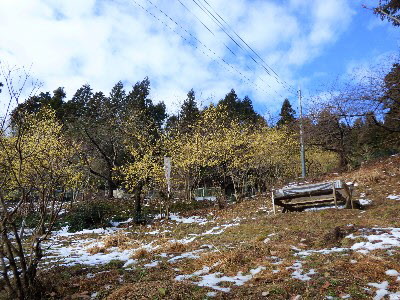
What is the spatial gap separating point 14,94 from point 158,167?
11530mm

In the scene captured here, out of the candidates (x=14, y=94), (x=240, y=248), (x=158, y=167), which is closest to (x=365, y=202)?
(x=240, y=248)

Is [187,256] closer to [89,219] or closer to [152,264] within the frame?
[152,264]

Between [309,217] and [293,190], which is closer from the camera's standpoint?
[309,217]

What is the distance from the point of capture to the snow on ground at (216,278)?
422cm

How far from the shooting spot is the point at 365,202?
425 inches

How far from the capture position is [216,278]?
4523 mm

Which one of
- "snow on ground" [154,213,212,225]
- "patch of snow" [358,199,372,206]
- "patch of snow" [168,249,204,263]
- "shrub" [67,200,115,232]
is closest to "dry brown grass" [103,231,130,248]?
"patch of snow" [168,249,204,263]

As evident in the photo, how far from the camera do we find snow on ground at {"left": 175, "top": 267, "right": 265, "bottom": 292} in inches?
166

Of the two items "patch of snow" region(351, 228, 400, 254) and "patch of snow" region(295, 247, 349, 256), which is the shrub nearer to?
"patch of snow" region(295, 247, 349, 256)

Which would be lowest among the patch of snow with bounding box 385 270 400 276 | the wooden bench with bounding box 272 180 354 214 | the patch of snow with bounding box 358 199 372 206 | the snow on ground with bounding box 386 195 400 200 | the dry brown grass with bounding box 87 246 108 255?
the dry brown grass with bounding box 87 246 108 255

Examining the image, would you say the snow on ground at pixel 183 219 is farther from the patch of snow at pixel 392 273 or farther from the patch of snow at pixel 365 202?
the patch of snow at pixel 392 273

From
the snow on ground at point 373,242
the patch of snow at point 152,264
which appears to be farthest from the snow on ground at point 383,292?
the patch of snow at point 152,264

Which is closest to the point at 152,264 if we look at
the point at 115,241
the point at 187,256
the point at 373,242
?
the point at 187,256

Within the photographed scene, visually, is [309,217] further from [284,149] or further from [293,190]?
[284,149]
